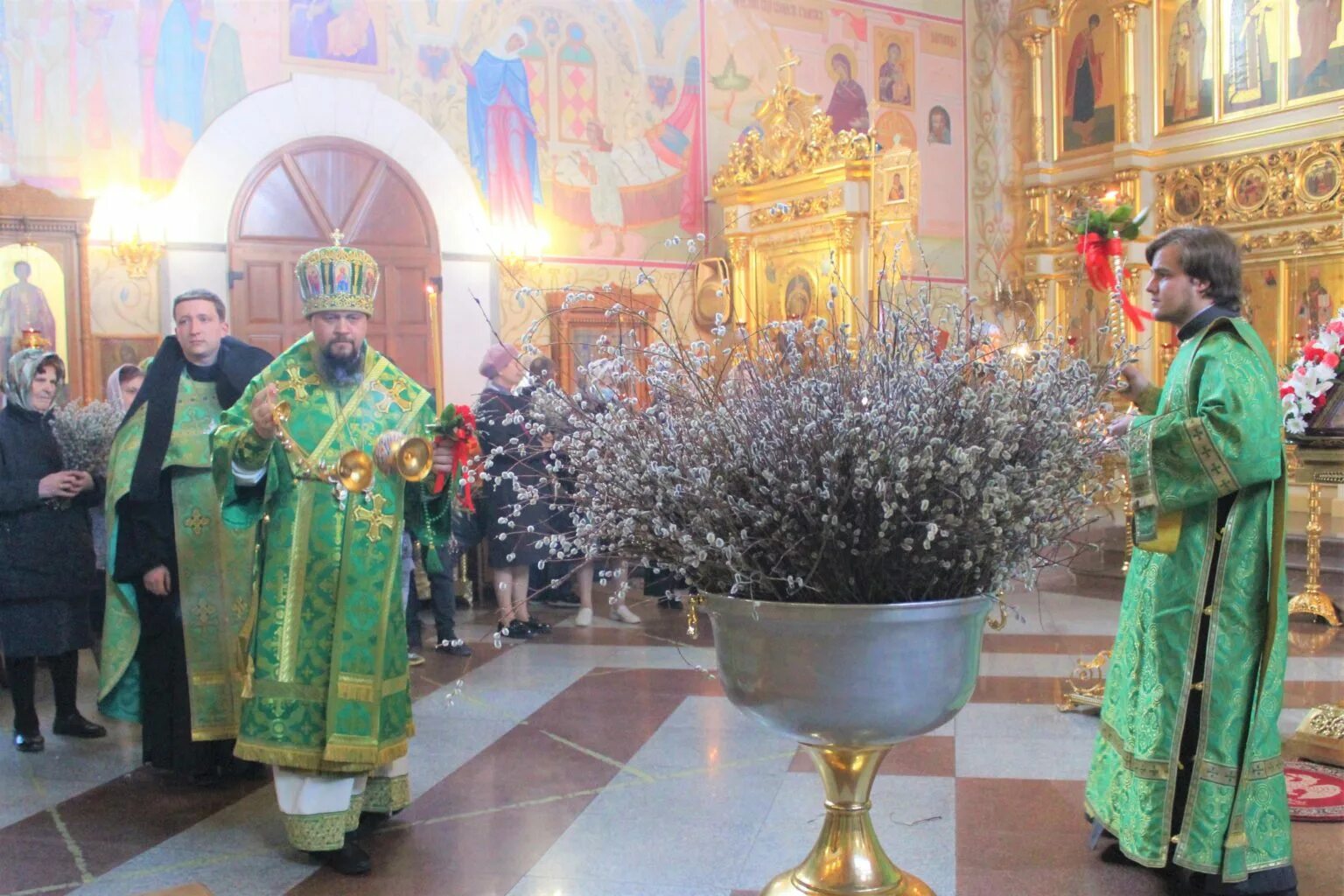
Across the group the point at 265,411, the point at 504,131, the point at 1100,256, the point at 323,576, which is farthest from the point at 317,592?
the point at 504,131

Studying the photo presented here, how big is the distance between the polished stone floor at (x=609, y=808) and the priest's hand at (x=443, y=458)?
105cm

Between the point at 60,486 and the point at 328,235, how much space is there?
5.19m

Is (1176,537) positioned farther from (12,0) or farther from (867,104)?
(867,104)

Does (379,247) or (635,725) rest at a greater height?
(379,247)

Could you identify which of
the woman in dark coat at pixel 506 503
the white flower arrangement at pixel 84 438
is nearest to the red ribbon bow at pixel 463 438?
the woman in dark coat at pixel 506 503

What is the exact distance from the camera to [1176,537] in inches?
114

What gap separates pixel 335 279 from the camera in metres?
3.51

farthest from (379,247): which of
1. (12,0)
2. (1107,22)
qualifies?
(1107,22)

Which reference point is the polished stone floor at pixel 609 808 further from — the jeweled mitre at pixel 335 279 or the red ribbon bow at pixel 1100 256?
Answer: the jeweled mitre at pixel 335 279

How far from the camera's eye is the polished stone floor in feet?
10.9

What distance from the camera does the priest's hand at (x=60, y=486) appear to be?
15.4ft

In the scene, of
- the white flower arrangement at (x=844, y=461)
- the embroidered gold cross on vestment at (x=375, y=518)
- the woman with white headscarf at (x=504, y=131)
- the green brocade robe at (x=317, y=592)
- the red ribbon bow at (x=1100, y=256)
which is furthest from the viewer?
the woman with white headscarf at (x=504, y=131)

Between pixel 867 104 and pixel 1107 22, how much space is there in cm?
301

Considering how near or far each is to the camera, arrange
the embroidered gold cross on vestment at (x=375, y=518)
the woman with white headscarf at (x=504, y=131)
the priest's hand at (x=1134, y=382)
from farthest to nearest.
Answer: the woman with white headscarf at (x=504, y=131) → the embroidered gold cross on vestment at (x=375, y=518) → the priest's hand at (x=1134, y=382)
